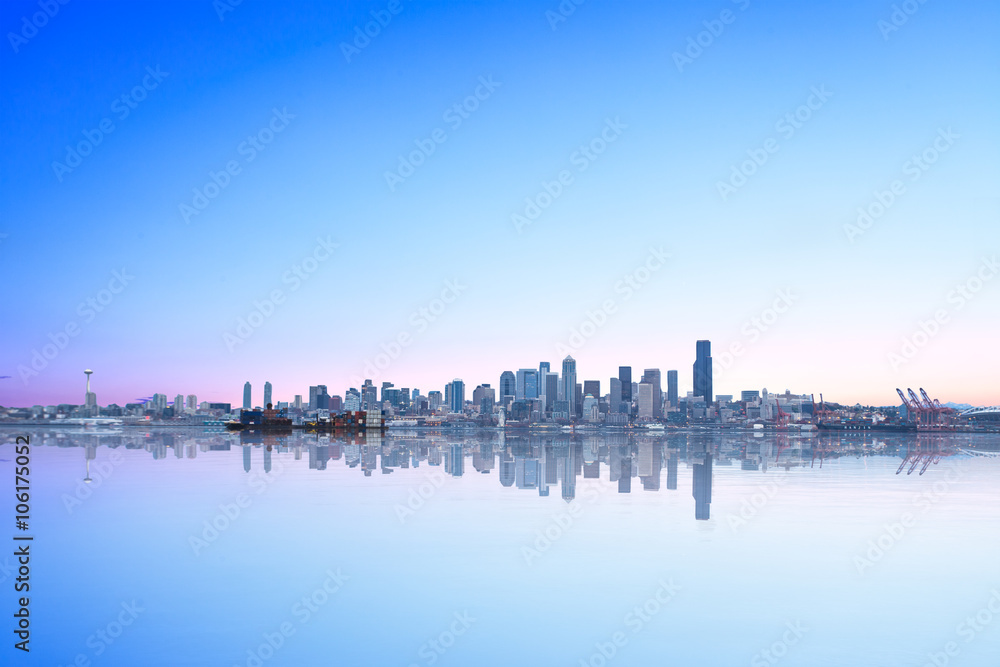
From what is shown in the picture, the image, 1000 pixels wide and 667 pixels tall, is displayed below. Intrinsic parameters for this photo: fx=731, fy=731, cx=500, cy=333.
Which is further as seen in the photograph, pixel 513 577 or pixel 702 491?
pixel 702 491

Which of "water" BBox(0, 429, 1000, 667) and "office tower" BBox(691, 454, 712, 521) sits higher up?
"water" BBox(0, 429, 1000, 667)

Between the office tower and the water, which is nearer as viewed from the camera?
the water

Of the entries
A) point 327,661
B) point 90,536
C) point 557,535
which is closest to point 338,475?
point 90,536

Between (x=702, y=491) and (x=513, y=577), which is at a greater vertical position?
(x=513, y=577)

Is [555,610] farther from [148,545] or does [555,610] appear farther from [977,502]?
[977,502]

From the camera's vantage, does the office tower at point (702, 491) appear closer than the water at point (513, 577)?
No
